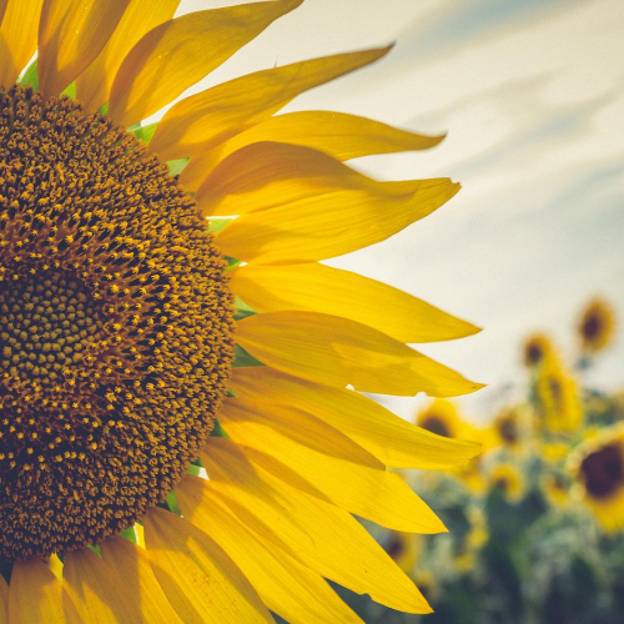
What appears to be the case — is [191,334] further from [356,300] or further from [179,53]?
[179,53]

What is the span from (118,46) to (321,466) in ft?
2.30

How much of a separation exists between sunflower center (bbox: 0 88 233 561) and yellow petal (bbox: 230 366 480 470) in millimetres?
112

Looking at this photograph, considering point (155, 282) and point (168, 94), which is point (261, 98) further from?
point (155, 282)

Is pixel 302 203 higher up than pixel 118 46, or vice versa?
pixel 118 46

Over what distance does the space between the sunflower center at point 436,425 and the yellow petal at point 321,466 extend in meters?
2.65

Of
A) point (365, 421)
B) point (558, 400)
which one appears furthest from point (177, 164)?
point (558, 400)

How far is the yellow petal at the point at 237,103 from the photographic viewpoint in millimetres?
1005

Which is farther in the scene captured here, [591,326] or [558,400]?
[591,326]

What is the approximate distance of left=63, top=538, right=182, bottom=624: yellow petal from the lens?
1.15 m

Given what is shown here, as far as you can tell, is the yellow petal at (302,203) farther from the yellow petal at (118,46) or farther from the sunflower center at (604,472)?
the sunflower center at (604,472)

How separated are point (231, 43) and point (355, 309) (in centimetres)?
43

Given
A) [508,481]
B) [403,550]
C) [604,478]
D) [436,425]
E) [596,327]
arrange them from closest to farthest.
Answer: [403,550] < [604,478] < [436,425] < [508,481] < [596,327]

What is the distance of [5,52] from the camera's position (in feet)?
3.28

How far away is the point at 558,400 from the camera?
431cm
